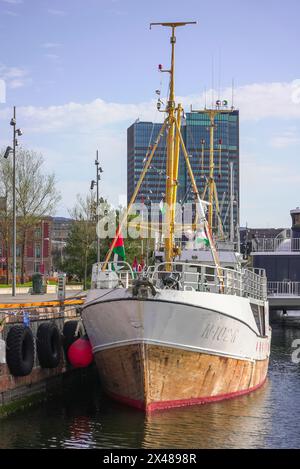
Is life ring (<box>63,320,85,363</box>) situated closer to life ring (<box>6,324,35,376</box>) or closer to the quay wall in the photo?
the quay wall

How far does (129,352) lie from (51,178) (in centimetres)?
4002

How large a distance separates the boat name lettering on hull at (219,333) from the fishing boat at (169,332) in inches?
0.7

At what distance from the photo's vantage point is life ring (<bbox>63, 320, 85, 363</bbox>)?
2909cm

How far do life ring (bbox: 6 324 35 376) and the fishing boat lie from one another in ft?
6.98

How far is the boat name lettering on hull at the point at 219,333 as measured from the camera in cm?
2471

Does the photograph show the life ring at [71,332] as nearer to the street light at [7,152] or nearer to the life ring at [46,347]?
the life ring at [46,347]

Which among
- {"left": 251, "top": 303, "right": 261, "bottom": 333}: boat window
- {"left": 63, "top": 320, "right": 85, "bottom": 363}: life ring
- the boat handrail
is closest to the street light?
{"left": 63, "top": 320, "right": 85, "bottom": 363}: life ring

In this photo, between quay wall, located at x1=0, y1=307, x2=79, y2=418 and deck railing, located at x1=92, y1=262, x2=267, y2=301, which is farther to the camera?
deck railing, located at x1=92, y1=262, x2=267, y2=301

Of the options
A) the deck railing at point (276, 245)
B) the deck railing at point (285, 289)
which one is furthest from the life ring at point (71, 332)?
the deck railing at point (276, 245)

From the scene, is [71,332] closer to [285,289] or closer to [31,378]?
[31,378]

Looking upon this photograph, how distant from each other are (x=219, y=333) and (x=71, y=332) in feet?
21.1
